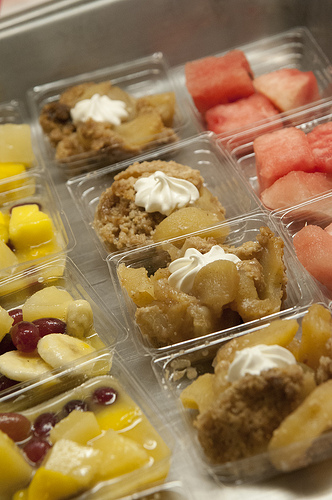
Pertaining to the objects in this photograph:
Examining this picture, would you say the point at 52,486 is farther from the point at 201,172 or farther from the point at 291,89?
the point at 291,89

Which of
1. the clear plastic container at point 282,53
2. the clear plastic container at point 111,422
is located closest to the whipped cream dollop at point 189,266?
the clear plastic container at point 111,422

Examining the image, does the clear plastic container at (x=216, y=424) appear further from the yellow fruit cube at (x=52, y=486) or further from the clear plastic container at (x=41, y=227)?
the clear plastic container at (x=41, y=227)

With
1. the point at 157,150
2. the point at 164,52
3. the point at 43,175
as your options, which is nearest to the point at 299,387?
the point at 157,150

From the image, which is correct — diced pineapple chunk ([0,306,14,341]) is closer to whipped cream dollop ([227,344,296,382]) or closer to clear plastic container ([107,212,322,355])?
clear plastic container ([107,212,322,355])

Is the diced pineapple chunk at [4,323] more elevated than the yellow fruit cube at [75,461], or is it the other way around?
the diced pineapple chunk at [4,323]

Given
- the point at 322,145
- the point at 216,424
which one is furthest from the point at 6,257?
the point at 322,145

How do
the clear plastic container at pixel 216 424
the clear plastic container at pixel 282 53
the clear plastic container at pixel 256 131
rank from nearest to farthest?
the clear plastic container at pixel 216 424 → the clear plastic container at pixel 256 131 → the clear plastic container at pixel 282 53

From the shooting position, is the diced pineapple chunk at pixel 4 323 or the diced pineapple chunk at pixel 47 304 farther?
the diced pineapple chunk at pixel 47 304
